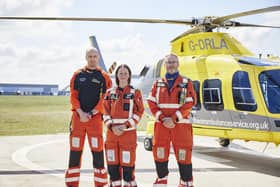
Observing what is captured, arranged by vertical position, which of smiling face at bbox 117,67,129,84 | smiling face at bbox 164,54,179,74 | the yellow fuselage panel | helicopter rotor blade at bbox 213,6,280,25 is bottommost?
smiling face at bbox 117,67,129,84

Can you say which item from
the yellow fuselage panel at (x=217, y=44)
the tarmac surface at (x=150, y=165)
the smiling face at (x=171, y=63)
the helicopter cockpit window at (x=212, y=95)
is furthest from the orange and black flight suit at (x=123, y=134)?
the yellow fuselage panel at (x=217, y=44)

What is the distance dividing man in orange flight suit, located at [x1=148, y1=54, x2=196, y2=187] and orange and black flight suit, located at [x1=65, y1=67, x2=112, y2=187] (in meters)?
0.71

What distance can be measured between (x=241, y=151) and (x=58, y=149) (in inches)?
182

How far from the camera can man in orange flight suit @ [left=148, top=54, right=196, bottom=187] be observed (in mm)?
4309

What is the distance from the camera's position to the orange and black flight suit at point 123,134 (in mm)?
4148

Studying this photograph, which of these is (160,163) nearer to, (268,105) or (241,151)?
(268,105)

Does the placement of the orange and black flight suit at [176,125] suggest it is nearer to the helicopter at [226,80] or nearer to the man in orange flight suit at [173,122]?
the man in orange flight suit at [173,122]

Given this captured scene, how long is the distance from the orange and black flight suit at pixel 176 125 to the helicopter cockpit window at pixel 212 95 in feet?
9.11

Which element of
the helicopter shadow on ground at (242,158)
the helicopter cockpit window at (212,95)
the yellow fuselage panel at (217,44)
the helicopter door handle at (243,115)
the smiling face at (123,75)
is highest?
the yellow fuselage panel at (217,44)

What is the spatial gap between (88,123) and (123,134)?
0.65 metres

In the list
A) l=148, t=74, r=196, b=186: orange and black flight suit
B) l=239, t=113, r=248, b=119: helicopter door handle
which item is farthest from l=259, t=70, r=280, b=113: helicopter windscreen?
l=148, t=74, r=196, b=186: orange and black flight suit

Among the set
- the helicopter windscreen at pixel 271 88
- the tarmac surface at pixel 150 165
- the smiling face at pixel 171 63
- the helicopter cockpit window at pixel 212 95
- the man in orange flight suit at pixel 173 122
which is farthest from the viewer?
the helicopter cockpit window at pixel 212 95

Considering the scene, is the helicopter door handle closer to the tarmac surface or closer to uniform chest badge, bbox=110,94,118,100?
the tarmac surface

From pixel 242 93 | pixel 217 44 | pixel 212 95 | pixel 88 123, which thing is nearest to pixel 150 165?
pixel 212 95
